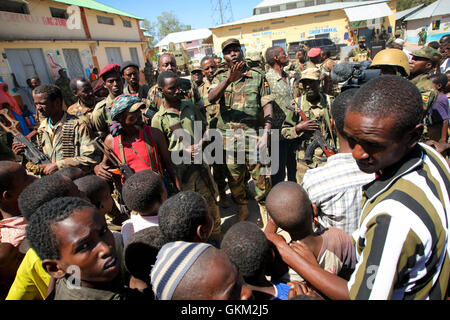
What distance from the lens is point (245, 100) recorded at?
3537 millimetres

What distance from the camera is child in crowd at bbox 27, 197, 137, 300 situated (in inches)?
48.6

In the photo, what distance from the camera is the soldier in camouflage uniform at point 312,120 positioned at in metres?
3.12

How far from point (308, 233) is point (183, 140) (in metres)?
2.06

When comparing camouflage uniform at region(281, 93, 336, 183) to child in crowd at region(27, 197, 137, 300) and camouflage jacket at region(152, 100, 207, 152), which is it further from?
child in crowd at region(27, 197, 137, 300)

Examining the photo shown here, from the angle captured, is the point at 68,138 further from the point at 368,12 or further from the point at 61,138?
the point at 368,12

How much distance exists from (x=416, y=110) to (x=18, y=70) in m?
14.6

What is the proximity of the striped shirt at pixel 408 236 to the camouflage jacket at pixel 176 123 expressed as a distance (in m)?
2.39

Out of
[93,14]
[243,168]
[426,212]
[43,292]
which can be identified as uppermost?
[93,14]

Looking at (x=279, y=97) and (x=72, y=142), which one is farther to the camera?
(x=279, y=97)

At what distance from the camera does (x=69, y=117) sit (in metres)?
3.21

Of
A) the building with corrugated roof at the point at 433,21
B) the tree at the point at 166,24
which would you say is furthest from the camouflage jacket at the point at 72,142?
the tree at the point at 166,24

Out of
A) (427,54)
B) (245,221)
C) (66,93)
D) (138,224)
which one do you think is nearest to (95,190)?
(138,224)
